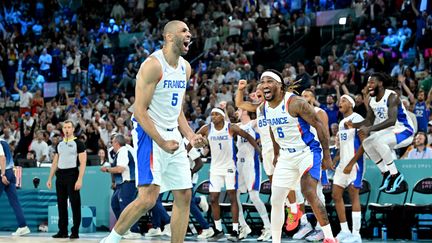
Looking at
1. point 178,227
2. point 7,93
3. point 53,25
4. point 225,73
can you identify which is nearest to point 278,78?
point 178,227

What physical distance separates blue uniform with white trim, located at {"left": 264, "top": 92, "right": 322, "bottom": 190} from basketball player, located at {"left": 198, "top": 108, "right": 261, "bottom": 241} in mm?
4418

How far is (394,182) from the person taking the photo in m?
14.7

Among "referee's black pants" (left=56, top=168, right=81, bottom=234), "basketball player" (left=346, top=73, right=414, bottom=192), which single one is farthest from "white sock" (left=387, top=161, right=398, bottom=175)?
"referee's black pants" (left=56, top=168, right=81, bottom=234)

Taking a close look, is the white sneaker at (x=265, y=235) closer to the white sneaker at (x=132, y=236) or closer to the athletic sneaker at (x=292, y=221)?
the athletic sneaker at (x=292, y=221)

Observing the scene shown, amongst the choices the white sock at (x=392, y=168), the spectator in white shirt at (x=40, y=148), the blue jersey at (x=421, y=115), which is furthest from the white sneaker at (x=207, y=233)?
the spectator in white shirt at (x=40, y=148)

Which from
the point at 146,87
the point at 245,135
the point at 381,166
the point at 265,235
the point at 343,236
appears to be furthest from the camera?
the point at 245,135

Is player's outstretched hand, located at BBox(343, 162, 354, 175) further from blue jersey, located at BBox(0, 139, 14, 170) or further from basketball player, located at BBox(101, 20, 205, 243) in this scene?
blue jersey, located at BBox(0, 139, 14, 170)

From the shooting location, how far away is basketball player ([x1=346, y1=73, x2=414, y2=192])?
13281 millimetres

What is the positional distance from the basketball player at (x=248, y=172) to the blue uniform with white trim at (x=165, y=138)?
637 cm

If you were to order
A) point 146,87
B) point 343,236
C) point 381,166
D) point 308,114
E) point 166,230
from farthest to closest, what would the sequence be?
1. point 166,230
2. point 381,166
3. point 343,236
4. point 308,114
5. point 146,87

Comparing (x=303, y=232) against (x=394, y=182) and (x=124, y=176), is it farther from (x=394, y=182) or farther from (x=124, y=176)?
(x=124, y=176)

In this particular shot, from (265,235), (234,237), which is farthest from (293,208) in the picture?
(234,237)

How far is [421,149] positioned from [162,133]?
26.1 ft

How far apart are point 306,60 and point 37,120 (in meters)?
8.38
